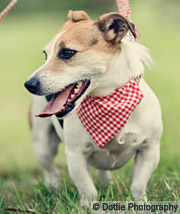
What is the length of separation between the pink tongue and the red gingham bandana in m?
0.31

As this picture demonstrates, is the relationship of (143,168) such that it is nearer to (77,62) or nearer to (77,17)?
(77,62)

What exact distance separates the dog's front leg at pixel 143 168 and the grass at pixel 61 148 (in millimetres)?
83

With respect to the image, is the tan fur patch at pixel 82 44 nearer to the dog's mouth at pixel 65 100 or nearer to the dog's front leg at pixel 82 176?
the dog's mouth at pixel 65 100

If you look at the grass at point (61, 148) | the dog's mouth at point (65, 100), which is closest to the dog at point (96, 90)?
the dog's mouth at point (65, 100)

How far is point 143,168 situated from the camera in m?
3.37

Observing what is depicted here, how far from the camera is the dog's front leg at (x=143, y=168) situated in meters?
3.32

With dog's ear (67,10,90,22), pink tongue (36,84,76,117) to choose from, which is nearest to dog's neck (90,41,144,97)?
pink tongue (36,84,76,117)

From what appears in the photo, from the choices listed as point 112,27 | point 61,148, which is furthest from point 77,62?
point 61,148

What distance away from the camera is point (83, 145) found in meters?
3.31

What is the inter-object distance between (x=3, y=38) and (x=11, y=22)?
7.44 metres

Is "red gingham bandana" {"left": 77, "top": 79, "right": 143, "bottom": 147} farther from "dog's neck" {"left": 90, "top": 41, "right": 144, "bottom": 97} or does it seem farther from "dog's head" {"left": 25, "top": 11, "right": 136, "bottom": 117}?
"dog's head" {"left": 25, "top": 11, "right": 136, "bottom": 117}

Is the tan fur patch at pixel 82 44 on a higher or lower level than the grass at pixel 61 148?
higher

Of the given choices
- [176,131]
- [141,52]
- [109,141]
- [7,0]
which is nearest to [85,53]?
[141,52]

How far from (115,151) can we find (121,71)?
70 cm
